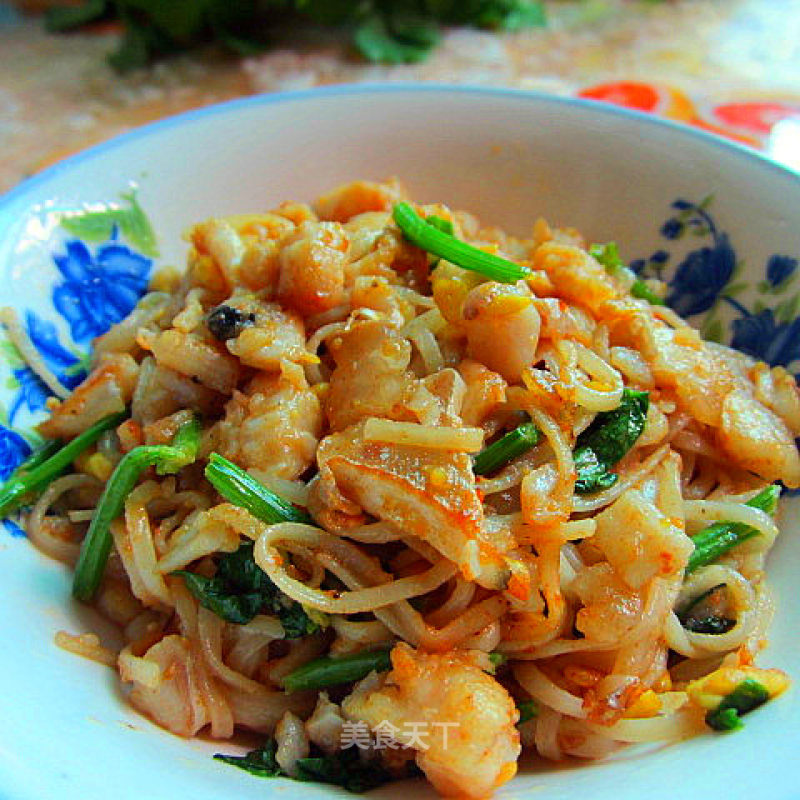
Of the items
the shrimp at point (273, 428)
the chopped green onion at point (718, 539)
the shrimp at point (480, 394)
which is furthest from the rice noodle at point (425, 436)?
the chopped green onion at point (718, 539)

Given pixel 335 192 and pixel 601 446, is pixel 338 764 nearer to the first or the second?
A: pixel 601 446

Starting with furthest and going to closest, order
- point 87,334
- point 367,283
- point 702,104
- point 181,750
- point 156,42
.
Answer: point 156,42 → point 702,104 → point 87,334 → point 367,283 → point 181,750

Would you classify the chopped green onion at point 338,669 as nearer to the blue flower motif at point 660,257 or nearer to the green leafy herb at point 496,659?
the green leafy herb at point 496,659

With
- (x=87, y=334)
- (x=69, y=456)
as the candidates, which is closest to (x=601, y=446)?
(x=69, y=456)

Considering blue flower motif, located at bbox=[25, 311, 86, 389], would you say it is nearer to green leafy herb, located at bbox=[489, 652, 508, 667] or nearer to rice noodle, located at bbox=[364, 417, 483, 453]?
rice noodle, located at bbox=[364, 417, 483, 453]

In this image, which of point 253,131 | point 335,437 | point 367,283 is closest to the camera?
point 335,437

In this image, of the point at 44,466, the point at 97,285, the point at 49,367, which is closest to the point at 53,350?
the point at 49,367

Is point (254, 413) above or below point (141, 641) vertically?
above

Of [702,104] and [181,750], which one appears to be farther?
[702,104]
